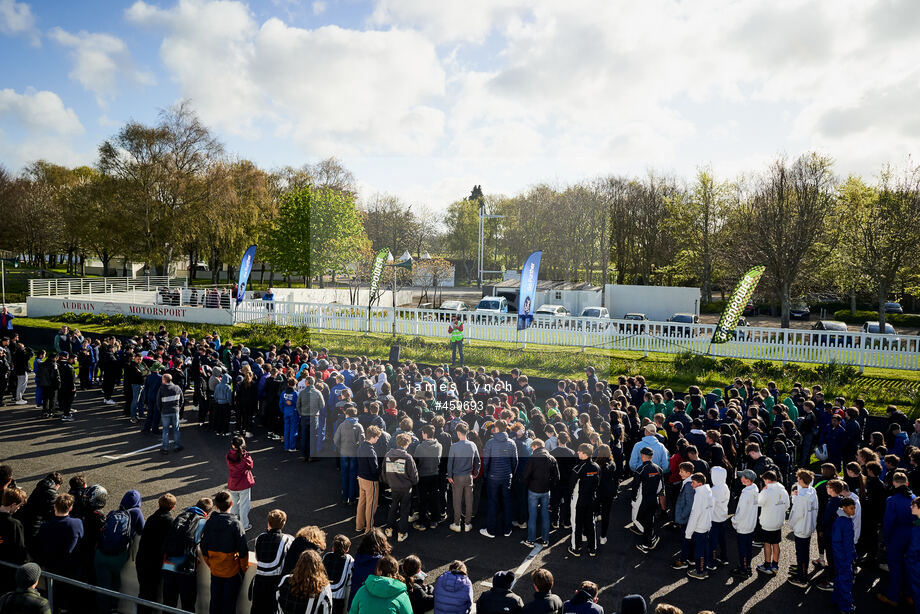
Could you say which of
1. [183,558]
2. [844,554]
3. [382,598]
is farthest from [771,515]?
[183,558]

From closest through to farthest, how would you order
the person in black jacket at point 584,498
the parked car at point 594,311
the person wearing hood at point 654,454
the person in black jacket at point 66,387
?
the person in black jacket at point 584,498
the person wearing hood at point 654,454
the person in black jacket at point 66,387
the parked car at point 594,311

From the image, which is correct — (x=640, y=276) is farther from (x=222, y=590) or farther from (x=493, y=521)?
(x=222, y=590)

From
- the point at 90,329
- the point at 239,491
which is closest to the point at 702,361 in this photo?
the point at 239,491

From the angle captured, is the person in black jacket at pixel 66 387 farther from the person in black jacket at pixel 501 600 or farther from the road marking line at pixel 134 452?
the person in black jacket at pixel 501 600

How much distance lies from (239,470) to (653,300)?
30426 millimetres

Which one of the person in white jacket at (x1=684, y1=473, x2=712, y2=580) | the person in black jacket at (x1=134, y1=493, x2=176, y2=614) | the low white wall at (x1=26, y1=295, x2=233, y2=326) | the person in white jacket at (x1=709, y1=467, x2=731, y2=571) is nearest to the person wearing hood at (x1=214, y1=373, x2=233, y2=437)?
the person in black jacket at (x1=134, y1=493, x2=176, y2=614)

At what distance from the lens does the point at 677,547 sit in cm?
777

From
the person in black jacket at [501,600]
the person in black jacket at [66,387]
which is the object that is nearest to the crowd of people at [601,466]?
the person in black jacket at [501,600]

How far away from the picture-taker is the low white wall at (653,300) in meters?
33.1

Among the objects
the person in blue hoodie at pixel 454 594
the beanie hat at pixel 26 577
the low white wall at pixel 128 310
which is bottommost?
the person in blue hoodie at pixel 454 594

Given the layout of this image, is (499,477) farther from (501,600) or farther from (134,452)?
(134,452)

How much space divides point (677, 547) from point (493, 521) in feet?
8.48

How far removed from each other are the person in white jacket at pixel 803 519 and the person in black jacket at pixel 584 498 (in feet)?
7.73

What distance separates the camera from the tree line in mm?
25953
